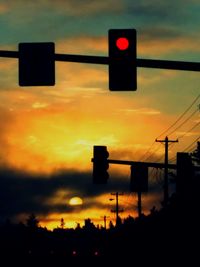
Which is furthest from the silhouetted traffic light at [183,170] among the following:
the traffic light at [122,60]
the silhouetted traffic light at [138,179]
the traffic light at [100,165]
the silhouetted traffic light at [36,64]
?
the silhouetted traffic light at [138,179]

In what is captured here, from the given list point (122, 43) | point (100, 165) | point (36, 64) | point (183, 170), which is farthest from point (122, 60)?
point (100, 165)

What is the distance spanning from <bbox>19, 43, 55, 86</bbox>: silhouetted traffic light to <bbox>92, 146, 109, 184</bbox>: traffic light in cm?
953

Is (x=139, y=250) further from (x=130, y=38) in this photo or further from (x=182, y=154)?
(x=130, y=38)

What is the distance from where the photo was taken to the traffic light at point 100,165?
27.2 meters

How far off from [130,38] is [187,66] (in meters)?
1.27

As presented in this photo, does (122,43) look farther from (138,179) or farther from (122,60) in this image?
(138,179)

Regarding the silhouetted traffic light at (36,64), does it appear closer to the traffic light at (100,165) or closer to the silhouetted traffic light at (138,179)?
the traffic light at (100,165)

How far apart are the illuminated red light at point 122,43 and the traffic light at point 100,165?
10153mm

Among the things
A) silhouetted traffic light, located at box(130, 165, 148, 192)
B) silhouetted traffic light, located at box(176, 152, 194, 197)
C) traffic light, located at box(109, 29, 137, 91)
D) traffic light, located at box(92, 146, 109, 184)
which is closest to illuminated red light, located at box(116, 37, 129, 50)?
traffic light, located at box(109, 29, 137, 91)

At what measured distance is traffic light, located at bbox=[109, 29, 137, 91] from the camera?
17.1 meters

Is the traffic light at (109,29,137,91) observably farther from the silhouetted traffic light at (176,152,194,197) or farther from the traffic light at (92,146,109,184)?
the traffic light at (92,146,109,184)

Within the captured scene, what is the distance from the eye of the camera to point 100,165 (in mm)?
27547

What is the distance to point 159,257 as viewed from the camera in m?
40.7

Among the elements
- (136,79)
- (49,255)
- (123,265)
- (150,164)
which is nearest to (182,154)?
(150,164)
